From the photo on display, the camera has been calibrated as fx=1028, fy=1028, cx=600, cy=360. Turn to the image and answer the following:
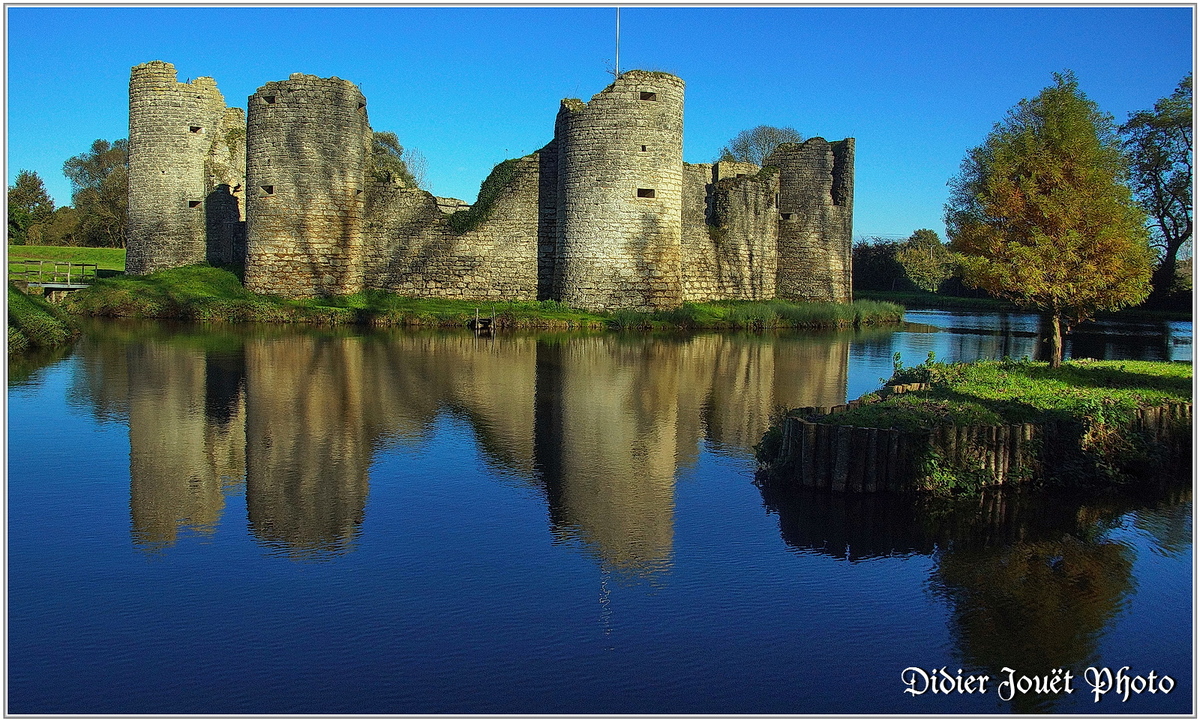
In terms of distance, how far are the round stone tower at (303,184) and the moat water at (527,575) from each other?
20014mm

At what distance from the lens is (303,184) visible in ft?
109

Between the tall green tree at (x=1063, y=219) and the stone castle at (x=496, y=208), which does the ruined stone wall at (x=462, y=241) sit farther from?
the tall green tree at (x=1063, y=219)

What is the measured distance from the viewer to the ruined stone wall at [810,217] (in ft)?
133

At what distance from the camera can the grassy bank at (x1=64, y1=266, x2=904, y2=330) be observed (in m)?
31.7

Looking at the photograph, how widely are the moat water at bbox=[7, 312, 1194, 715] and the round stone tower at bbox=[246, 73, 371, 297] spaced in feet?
65.7

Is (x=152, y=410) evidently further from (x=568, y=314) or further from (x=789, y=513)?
(x=568, y=314)

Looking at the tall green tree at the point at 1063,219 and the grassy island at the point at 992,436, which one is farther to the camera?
the tall green tree at the point at 1063,219

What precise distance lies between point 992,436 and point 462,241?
2669 centimetres

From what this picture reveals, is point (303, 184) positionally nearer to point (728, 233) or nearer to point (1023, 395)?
point (728, 233)

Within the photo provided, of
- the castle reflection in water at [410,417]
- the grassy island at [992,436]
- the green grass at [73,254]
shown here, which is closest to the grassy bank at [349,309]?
the castle reflection in water at [410,417]

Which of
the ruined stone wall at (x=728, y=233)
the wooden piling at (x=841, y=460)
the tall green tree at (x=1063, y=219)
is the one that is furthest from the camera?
the ruined stone wall at (x=728, y=233)

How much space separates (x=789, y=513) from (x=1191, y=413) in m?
Answer: 5.73

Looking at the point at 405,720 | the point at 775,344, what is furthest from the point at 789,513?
the point at 775,344

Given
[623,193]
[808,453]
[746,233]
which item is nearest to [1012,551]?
[808,453]
